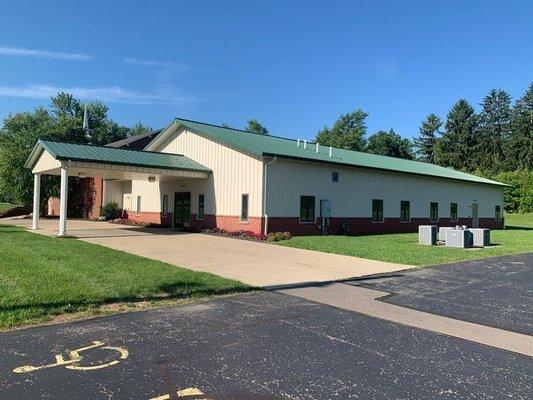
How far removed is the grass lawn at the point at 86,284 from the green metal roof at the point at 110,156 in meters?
8.34

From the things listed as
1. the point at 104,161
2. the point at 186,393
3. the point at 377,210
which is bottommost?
the point at 186,393

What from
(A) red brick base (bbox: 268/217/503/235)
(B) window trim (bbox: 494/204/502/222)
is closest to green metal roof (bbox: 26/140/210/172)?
(A) red brick base (bbox: 268/217/503/235)

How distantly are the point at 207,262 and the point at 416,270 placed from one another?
559 centimetres

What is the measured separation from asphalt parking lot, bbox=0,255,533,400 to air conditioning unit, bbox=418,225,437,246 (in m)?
12.9

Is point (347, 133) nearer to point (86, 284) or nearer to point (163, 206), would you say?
point (163, 206)

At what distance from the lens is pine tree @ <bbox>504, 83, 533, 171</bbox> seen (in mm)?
77750

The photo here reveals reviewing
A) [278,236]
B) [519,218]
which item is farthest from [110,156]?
[519,218]

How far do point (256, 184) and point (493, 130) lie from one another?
277 feet

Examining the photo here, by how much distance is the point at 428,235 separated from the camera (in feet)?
66.0

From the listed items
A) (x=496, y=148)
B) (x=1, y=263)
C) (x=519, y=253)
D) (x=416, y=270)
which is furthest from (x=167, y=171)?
(x=496, y=148)

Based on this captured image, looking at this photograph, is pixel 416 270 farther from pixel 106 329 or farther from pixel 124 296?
pixel 106 329

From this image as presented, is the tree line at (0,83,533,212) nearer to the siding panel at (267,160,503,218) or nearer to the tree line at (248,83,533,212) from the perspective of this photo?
the tree line at (248,83,533,212)

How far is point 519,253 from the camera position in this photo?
56.4 feet

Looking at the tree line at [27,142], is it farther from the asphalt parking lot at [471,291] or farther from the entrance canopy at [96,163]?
the asphalt parking lot at [471,291]
